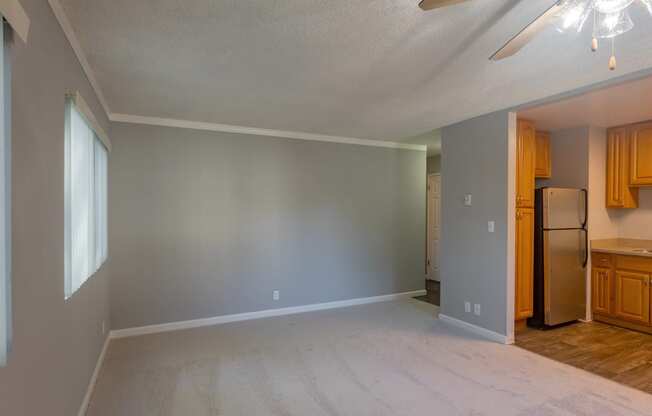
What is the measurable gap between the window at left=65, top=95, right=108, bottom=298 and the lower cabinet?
5.16 meters

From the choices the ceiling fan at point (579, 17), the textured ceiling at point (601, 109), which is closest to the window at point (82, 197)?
the ceiling fan at point (579, 17)

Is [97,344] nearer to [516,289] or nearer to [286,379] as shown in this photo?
[286,379]

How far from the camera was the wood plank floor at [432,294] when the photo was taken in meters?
5.14

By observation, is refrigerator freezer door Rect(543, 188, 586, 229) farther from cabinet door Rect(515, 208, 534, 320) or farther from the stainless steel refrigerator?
cabinet door Rect(515, 208, 534, 320)

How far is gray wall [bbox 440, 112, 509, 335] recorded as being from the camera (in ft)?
11.3

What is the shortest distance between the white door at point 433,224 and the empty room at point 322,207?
1.29 metres

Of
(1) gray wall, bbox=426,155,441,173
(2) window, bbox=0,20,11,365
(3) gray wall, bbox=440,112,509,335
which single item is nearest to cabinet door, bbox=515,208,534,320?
(3) gray wall, bbox=440,112,509,335

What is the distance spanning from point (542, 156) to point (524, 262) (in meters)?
1.46

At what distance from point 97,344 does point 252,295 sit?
173 centimetres

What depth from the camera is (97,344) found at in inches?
113

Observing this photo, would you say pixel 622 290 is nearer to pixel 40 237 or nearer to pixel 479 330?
pixel 479 330

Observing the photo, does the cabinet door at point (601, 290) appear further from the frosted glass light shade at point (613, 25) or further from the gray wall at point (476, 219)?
the frosted glass light shade at point (613, 25)

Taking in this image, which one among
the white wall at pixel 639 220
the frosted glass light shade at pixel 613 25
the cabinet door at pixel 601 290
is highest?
the frosted glass light shade at pixel 613 25

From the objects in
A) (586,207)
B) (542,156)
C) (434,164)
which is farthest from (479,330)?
(434,164)
